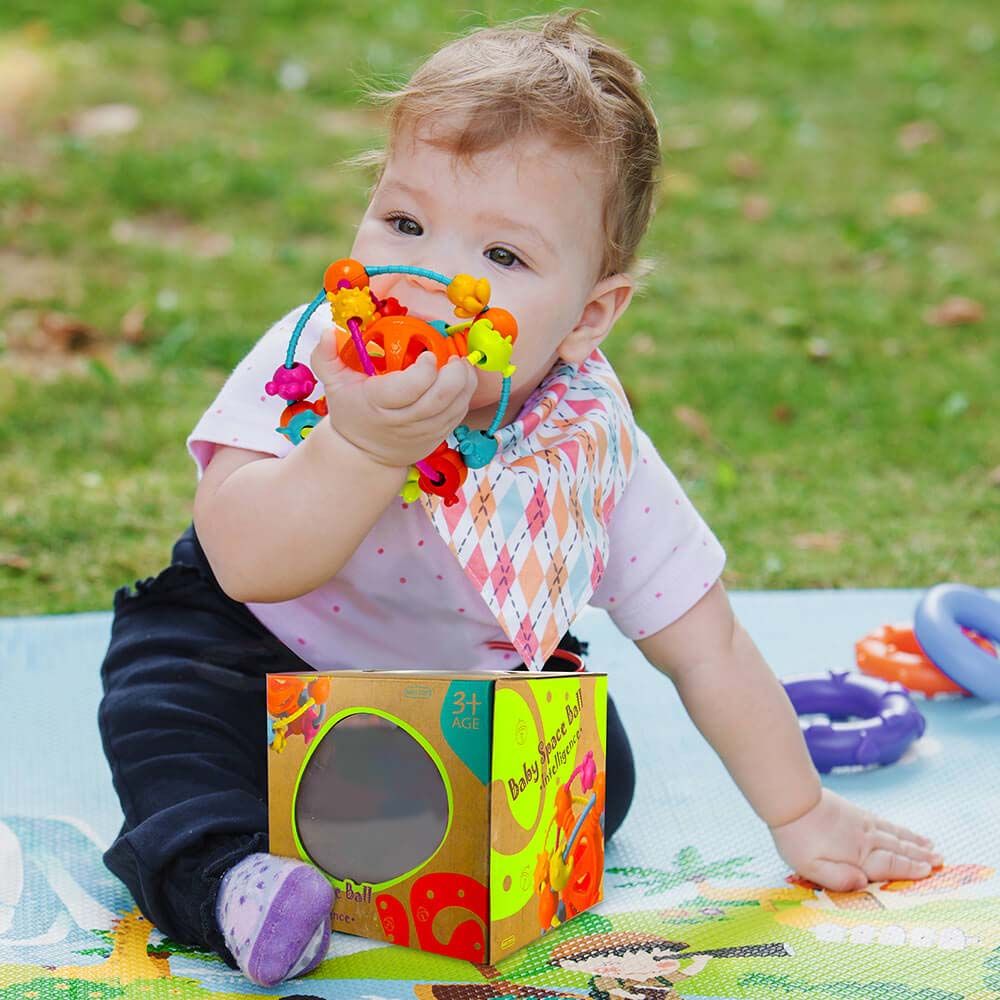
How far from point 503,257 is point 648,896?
61 cm

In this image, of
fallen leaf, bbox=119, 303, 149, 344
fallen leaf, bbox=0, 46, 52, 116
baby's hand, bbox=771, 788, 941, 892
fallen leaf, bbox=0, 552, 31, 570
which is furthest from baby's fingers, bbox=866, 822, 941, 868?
fallen leaf, bbox=0, 46, 52, 116

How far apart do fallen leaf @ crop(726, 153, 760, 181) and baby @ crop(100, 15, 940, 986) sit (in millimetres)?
3140

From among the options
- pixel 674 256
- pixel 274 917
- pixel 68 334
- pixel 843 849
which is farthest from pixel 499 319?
pixel 674 256

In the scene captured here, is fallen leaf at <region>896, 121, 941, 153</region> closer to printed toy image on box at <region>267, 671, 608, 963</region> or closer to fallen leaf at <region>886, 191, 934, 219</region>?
fallen leaf at <region>886, 191, 934, 219</region>

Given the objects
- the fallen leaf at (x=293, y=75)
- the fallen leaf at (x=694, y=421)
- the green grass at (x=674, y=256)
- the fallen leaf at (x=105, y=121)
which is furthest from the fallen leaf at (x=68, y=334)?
the fallen leaf at (x=293, y=75)

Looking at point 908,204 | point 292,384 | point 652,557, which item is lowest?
point 908,204

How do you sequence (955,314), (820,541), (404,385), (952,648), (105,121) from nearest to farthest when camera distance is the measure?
(404,385)
(952,648)
(820,541)
(955,314)
(105,121)

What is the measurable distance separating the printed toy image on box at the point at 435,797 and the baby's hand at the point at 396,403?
0.19 m

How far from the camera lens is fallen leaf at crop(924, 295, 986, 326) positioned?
3742 millimetres

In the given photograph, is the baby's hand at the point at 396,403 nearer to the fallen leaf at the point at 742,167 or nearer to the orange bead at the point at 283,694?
the orange bead at the point at 283,694

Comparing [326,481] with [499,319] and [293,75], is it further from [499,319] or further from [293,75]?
[293,75]

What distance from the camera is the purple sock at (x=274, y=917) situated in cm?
119

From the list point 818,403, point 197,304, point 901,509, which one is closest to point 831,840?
point 901,509

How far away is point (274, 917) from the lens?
1.20m
